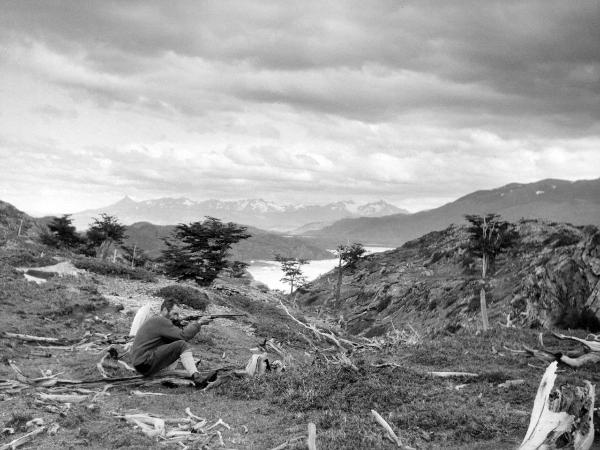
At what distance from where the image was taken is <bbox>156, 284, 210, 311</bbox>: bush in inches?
1030

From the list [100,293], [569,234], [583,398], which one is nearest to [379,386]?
[583,398]

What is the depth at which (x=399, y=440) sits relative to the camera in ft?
23.0

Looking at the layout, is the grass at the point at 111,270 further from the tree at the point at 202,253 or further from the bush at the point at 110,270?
the tree at the point at 202,253

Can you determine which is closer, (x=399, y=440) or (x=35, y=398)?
(x=399, y=440)

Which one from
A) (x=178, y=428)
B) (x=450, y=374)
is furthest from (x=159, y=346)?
(x=450, y=374)

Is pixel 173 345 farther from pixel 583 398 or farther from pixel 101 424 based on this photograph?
pixel 583 398

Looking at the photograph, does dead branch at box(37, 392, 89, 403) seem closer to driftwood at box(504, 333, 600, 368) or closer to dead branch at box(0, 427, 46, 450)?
dead branch at box(0, 427, 46, 450)

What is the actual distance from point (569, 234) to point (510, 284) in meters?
17.8

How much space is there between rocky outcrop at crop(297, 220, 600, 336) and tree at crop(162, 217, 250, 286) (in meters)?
15.0

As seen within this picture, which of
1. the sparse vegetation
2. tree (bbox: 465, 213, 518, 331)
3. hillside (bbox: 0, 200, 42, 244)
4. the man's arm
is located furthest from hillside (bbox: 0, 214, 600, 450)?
hillside (bbox: 0, 200, 42, 244)

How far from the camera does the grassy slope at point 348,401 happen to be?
7418 mm

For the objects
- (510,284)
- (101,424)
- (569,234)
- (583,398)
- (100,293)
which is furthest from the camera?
(569,234)

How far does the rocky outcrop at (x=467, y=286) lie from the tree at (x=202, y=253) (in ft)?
49.3

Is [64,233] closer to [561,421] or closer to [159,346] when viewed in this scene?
[159,346]
